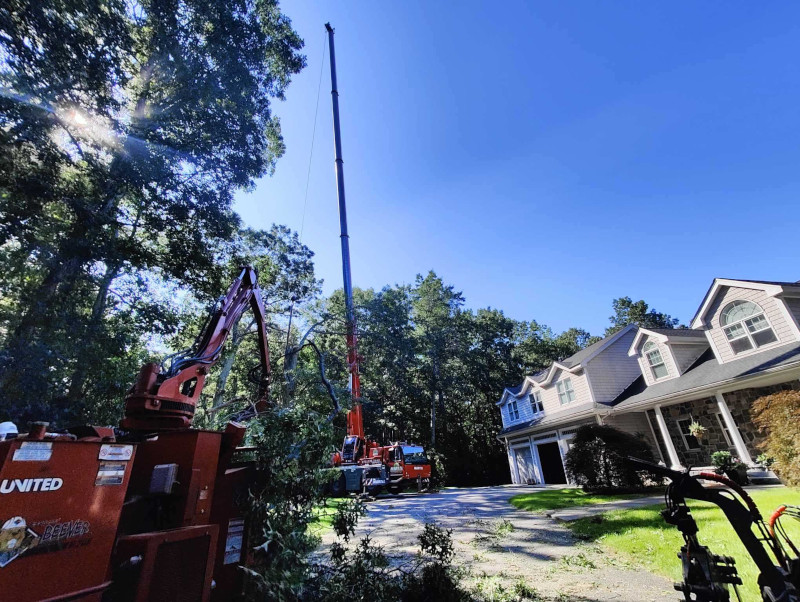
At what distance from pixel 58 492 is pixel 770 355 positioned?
16358mm

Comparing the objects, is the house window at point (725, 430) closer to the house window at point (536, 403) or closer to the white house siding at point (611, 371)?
the white house siding at point (611, 371)

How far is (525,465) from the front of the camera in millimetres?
22203

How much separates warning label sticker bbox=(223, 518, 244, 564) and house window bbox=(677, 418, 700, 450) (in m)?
16.7

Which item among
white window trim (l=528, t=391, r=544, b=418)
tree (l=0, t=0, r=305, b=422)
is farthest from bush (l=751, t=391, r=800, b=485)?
tree (l=0, t=0, r=305, b=422)

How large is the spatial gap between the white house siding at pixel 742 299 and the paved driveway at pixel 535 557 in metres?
9.80

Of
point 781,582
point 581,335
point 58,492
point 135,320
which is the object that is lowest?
point 781,582

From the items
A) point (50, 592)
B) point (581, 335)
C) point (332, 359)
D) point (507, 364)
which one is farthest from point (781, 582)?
point (581, 335)

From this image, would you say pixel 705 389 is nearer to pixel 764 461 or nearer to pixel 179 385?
pixel 764 461

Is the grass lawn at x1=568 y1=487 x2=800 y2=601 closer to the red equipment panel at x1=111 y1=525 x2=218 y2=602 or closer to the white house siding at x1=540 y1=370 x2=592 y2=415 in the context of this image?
the red equipment panel at x1=111 y1=525 x2=218 y2=602

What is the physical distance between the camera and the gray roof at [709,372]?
35.3 feet

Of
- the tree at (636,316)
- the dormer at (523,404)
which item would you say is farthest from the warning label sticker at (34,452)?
the tree at (636,316)

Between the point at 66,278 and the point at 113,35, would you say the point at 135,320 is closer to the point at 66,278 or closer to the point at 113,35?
the point at 66,278

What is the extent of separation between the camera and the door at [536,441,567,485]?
20.9 meters

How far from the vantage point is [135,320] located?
11.9 meters
